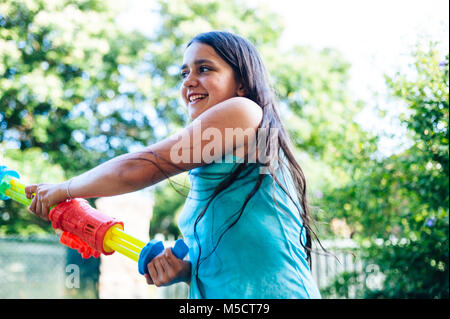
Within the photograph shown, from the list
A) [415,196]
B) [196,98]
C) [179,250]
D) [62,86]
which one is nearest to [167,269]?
[179,250]

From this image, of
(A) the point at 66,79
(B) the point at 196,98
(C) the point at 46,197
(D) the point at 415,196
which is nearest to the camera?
(C) the point at 46,197

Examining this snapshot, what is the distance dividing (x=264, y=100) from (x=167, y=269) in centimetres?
61

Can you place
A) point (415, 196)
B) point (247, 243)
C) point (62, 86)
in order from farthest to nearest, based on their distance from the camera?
point (62, 86)
point (415, 196)
point (247, 243)

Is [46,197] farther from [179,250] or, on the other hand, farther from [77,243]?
[179,250]

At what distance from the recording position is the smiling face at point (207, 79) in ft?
4.55

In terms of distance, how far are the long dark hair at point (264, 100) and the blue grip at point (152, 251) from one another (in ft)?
0.17

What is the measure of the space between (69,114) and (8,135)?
1216 mm

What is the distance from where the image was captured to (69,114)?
892cm

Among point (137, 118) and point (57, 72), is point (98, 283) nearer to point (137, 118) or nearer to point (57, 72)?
point (57, 72)

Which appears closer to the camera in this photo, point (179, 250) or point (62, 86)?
point (179, 250)

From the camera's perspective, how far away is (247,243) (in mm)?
1070

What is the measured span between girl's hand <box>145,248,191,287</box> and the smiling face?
502 millimetres

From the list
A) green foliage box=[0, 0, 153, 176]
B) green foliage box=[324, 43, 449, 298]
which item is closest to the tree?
green foliage box=[0, 0, 153, 176]
